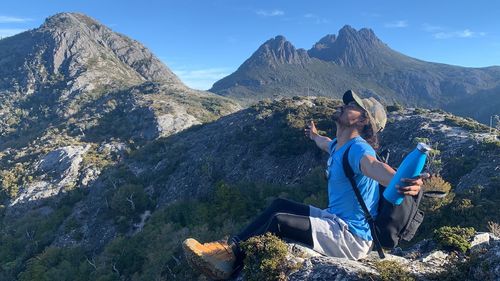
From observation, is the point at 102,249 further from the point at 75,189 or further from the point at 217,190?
the point at 75,189

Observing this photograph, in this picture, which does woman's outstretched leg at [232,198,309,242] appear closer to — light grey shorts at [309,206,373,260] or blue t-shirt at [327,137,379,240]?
light grey shorts at [309,206,373,260]

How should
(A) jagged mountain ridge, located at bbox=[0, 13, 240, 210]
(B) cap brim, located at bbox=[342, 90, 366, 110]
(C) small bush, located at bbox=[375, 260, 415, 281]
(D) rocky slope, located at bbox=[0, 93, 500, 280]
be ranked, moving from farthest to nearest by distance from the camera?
A: (A) jagged mountain ridge, located at bbox=[0, 13, 240, 210] < (D) rocky slope, located at bbox=[0, 93, 500, 280] < (B) cap brim, located at bbox=[342, 90, 366, 110] < (C) small bush, located at bbox=[375, 260, 415, 281]

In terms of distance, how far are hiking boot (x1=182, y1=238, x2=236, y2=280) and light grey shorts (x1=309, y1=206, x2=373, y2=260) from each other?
1.29 m

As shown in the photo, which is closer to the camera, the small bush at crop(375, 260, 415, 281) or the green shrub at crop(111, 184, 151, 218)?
the small bush at crop(375, 260, 415, 281)

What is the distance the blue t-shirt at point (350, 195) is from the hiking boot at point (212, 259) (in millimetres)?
1715

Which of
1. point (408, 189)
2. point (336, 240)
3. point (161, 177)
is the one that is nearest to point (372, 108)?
point (408, 189)

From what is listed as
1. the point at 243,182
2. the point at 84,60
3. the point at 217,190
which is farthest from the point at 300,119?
the point at 84,60

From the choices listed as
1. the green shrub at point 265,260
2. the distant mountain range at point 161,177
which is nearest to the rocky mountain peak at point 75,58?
the distant mountain range at point 161,177

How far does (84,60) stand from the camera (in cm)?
13838

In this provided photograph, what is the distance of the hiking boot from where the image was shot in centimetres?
525

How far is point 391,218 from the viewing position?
15.4ft

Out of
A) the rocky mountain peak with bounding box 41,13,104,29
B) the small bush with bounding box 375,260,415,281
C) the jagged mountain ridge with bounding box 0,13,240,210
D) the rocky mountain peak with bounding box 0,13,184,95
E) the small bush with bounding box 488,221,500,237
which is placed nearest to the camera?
the small bush with bounding box 375,260,415,281

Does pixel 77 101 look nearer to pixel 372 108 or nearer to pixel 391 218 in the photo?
pixel 372 108

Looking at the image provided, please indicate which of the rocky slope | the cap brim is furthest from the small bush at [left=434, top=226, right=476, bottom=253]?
the rocky slope
